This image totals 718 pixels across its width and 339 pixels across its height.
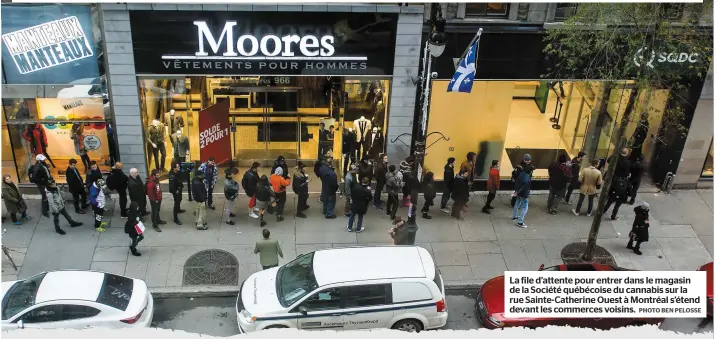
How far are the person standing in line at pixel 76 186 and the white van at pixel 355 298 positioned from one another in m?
5.88

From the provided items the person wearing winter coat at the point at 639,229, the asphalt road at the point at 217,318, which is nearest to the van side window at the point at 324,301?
the asphalt road at the point at 217,318

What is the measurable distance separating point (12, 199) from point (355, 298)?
28.1ft

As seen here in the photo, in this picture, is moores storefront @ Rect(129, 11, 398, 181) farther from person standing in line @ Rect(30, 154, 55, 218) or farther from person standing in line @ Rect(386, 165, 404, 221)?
person standing in line @ Rect(30, 154, 55, 218)

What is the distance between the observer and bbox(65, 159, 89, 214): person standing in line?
16234 millimetres

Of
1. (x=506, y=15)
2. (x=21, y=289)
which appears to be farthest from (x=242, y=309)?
(x=506, y=15)

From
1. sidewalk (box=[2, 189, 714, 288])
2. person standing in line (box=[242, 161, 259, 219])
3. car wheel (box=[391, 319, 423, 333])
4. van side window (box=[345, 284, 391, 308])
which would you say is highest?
person standing in line (box=[242, 161, 259, 219])

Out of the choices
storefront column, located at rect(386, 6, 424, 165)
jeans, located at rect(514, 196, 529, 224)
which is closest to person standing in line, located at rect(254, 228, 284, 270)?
storefront column, located at rect(386, 6, 424, 165)

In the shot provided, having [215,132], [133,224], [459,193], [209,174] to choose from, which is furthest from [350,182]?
[133,224]

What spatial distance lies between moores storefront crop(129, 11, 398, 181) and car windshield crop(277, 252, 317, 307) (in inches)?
210

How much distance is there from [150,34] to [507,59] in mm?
8386

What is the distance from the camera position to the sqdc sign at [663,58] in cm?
1376

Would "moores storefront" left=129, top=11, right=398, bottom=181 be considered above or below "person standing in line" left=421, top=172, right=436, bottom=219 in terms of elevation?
above

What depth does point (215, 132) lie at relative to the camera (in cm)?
1778

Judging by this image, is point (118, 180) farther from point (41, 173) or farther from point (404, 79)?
point (404, 79)
